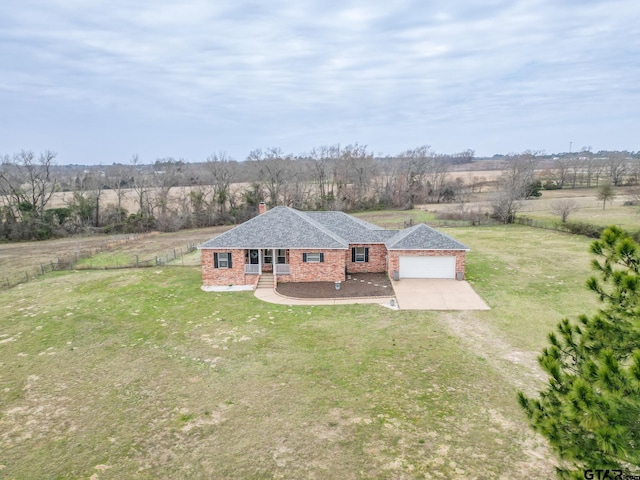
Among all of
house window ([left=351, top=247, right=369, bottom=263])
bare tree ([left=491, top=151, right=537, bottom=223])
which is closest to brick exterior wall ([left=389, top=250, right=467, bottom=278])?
house window ([left=351, top=247, right=369, bottom=263])

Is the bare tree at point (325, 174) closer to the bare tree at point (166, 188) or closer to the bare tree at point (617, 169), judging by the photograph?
the bare tree at point (166, 188)

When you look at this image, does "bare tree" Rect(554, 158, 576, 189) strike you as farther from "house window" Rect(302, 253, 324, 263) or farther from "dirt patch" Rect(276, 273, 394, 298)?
"house window" Rect(302, 253, 324, 263)

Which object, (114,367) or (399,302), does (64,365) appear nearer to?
(114,367)

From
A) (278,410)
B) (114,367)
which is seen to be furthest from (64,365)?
(278,410)

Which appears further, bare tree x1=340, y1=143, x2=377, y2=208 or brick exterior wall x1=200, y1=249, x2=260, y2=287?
bare tree x1=340, y1=143, x2=377, y2=208

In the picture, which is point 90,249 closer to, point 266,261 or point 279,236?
point 266,261

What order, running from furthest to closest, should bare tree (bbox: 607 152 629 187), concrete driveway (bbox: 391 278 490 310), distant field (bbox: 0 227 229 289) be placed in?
bare tree (bbox: 607 152 629 187) → distant field (bbox: 0 227 229 289) → concrete driveway (bbox: 391 278 490 310)

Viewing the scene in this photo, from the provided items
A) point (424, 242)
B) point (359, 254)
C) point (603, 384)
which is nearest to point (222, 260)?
point (359, 254)
